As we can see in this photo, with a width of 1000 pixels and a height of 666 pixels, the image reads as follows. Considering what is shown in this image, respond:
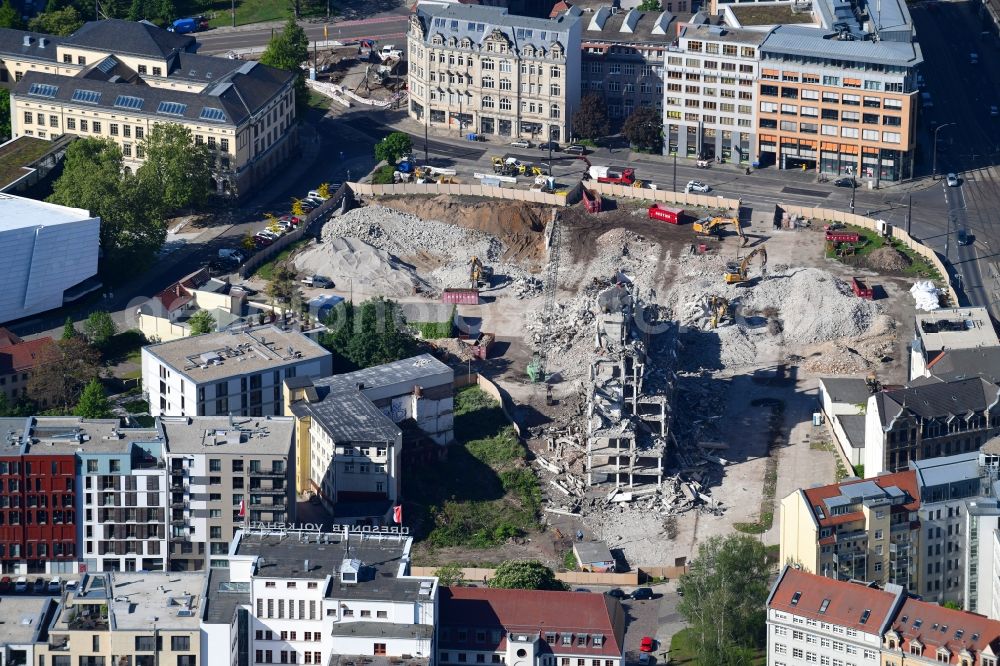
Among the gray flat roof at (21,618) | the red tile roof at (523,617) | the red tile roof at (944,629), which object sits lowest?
the gray flat roof at (21,618)

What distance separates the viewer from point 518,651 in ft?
639

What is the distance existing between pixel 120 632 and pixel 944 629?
59.9 m

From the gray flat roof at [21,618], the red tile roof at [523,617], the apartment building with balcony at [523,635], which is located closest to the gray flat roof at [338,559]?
the red tile roof at [523,617]

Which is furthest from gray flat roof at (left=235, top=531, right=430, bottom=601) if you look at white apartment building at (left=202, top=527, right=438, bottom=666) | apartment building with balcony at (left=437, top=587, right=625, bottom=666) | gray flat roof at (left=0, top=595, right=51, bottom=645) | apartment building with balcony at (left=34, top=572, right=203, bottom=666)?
gray flat roof at (left=0, top=595, right=51, bottom=645)

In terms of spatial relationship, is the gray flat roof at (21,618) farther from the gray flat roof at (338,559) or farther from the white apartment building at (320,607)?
the gray flat roof at (338,559)

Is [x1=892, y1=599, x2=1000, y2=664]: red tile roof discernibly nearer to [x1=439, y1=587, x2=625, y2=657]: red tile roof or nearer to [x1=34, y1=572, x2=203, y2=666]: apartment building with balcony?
[x1=439, y1=587, x2=625, y2=657]: red tile roof

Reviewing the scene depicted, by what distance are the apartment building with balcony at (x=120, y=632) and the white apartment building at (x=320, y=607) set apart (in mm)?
1684

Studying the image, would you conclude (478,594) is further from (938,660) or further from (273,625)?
(938,660)

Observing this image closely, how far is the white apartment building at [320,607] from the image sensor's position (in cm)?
19012

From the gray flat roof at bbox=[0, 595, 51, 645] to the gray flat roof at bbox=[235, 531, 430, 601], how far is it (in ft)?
49.9

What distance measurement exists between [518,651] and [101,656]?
3025 cm

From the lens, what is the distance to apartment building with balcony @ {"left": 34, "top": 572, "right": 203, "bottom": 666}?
629 ft

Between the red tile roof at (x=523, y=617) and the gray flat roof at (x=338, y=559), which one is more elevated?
the gray flat roof at (x=338, y=559)

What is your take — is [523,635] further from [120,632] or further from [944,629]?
[944,629]
